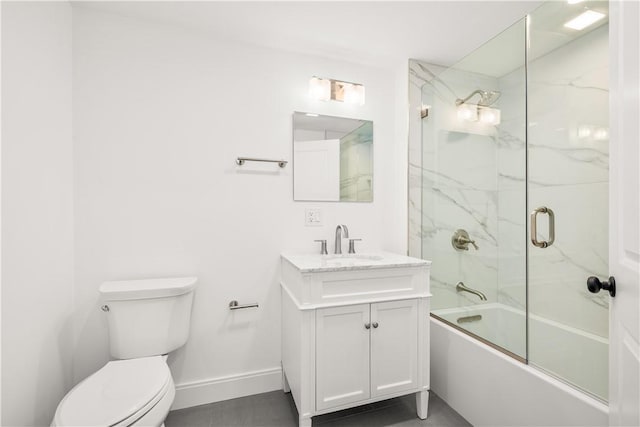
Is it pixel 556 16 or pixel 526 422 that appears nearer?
pixel 526 422

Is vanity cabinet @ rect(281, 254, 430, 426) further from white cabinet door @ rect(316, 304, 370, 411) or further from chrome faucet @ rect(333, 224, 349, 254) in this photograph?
chrome faucet @ rect(333, 224, 349, 254)

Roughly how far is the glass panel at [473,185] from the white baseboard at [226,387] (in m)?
1.16

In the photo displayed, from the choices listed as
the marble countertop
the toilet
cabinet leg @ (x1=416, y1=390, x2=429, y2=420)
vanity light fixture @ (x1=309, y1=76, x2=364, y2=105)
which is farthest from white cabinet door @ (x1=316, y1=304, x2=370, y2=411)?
vanity light fixture @ (x1=309, y1=76, x2=364, y2=105)

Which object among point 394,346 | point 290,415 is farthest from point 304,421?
point 394,346

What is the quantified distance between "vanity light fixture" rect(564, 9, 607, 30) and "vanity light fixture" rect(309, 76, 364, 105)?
113 centimetres

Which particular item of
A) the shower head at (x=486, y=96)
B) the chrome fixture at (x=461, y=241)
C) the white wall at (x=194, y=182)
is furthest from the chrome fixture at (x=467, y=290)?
the shower head at (x=486, y=96)

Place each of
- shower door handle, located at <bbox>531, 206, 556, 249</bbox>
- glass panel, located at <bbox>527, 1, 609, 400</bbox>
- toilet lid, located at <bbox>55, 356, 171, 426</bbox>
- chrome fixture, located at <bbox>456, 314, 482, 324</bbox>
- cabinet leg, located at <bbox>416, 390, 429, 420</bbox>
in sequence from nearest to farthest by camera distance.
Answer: toilet lid, located at <bbox>55, 356, 171, 426</bbox>, shower door handle, located at <bbox>531, 206, 556, 249</bbox>, glass panel, located at <bbox>527, 1, 609, 400</bbox>, cabinet leg, located at <bbox>416, 390, 429, 420</bbox>, chrome fixture, located at <bbox>456, 314, 482, 324</bbox>

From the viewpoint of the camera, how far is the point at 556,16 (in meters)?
1.49

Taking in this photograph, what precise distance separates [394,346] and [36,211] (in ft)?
5.89

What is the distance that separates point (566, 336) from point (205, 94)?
249cm

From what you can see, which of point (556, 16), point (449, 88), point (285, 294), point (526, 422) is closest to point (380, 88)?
point (449, 88)

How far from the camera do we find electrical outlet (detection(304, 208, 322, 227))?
199 centimetres

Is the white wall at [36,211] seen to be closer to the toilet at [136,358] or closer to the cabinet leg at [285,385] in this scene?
the toilet at [136,358]

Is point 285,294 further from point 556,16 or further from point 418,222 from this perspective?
point 556,16
